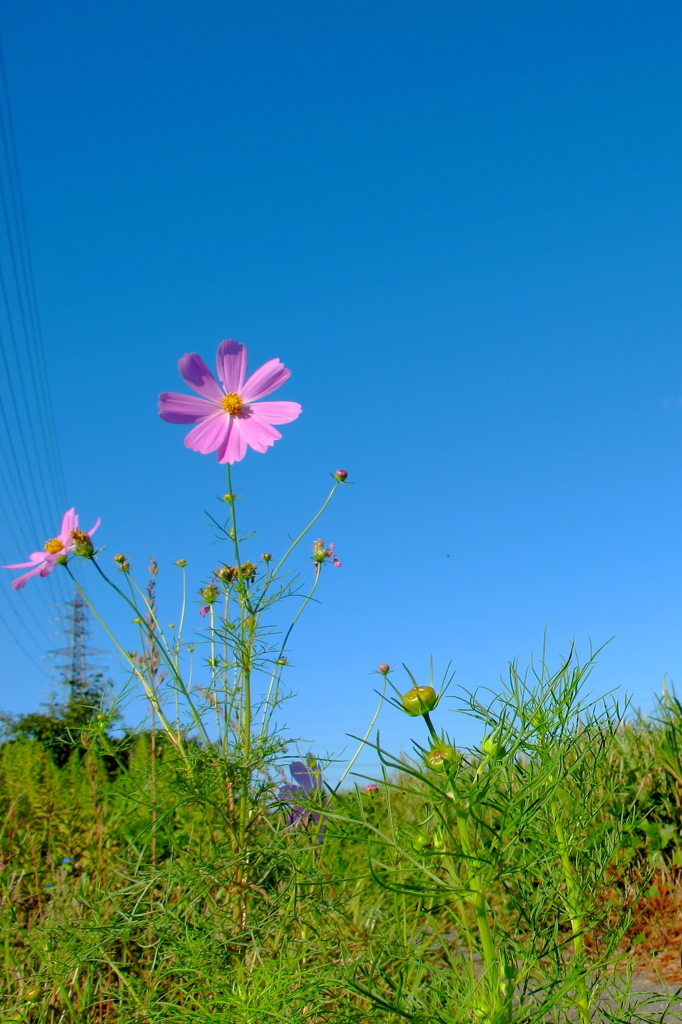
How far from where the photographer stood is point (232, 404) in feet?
6.00

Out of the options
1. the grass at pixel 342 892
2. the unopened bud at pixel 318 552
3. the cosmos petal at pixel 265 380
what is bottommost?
the grass at pixel 342 892

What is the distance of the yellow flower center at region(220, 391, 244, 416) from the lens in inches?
71.9

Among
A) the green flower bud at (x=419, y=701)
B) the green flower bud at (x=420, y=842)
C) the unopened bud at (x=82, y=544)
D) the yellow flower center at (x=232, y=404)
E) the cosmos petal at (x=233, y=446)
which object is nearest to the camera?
the green flower bud at (x=419, y=701)

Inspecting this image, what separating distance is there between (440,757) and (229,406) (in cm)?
108

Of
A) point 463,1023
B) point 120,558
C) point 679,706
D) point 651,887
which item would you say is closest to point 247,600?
point 120,558

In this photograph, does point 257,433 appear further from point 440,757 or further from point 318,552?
point 440,757

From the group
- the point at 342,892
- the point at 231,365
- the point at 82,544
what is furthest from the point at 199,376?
the point at 342,892

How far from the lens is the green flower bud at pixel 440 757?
1.00 metres

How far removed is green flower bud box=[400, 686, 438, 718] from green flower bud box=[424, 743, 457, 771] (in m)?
0.08

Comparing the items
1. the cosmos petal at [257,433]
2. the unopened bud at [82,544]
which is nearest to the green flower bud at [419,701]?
the cosmos petal at [257,433]

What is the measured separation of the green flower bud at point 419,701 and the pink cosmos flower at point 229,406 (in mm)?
884

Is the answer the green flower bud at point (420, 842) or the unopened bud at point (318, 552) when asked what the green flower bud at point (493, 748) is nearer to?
the green flower bud at point (420, 842)

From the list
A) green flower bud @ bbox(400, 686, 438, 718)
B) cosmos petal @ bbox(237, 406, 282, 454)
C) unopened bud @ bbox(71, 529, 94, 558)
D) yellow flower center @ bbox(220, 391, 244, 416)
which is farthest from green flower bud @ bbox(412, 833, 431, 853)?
unopened bud @ bbox(71, 529, 94, 558)

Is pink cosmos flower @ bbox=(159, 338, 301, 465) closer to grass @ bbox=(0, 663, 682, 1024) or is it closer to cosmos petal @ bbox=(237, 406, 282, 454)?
cosmos petal @ bbox=(237, 406, 282, 454)
